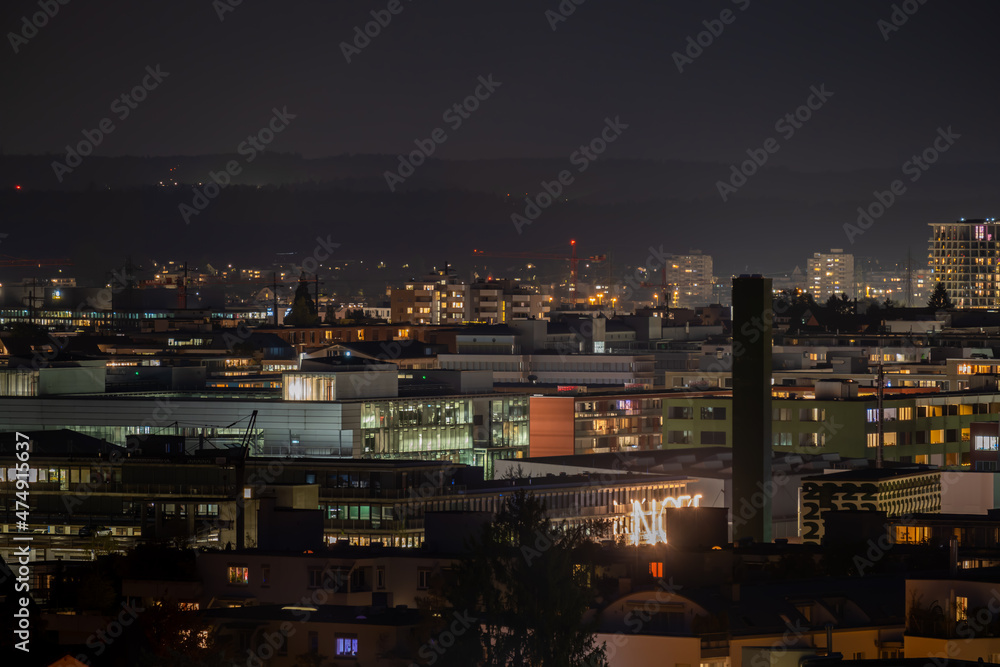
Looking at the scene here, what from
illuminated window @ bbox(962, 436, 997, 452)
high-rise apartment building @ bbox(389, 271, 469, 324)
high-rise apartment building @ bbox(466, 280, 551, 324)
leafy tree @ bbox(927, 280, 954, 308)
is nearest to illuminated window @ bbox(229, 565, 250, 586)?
illuminated window @ bbox(962, 436, 997, 452)

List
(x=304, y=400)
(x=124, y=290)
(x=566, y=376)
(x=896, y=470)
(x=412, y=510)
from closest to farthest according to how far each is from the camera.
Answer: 1. (x=412, y=510)
2. (x=896, y=470)
3. (x=304, y=400)
4. (x=566, y=376)
5. (x=124, y=290)

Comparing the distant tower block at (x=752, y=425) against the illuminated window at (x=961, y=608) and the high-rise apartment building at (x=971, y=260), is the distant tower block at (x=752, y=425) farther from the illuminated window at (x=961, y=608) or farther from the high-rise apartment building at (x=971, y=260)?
the high-rise apartment building at (x=971, y=260)

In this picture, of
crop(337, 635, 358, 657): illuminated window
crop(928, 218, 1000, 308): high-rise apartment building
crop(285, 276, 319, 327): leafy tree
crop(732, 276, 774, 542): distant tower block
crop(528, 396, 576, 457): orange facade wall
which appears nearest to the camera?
crop(337, 635, 358, 657): illuminated window

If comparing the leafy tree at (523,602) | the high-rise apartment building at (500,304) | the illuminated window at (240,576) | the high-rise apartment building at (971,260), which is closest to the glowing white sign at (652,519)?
the illuminated window at (240,576)

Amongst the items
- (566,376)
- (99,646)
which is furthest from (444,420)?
(99,646)

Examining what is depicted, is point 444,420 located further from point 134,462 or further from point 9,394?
point 134,462

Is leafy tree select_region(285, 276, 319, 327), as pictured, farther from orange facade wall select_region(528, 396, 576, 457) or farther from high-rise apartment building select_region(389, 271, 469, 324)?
orange facade wall select_region(528, 396, 576, 457)
